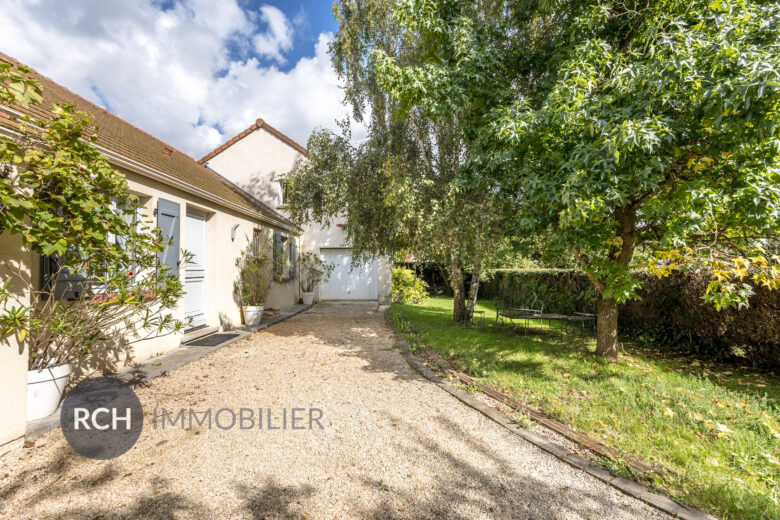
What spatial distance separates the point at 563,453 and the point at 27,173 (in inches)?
200

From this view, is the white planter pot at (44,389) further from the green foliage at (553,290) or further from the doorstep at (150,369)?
the green foliage at (553,290)

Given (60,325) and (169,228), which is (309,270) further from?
(60,325)

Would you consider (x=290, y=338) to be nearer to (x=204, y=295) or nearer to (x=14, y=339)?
(x=204, y=295)

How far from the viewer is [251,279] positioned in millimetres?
8891

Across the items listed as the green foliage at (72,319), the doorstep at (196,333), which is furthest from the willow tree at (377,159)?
the green foliage at (72,319)

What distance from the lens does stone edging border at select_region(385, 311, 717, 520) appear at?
208 centimetres

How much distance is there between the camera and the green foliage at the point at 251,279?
27.9 ft

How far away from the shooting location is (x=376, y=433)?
10.3 ft

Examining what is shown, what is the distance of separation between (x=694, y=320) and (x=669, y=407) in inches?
134

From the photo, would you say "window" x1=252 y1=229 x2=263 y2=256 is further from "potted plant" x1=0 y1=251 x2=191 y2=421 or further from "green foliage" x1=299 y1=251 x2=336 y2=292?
"potted plant" x1=0 y1=251 x2=191 y2=421

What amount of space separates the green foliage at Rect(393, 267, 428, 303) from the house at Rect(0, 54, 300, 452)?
6521mm

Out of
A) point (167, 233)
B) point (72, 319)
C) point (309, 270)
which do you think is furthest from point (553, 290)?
point (72, 319)

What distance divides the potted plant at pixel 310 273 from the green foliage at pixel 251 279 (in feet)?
11.9

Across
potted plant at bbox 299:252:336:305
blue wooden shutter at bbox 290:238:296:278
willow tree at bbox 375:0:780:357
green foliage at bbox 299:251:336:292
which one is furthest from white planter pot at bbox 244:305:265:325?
willow tree at bbox 375:0:780:357
